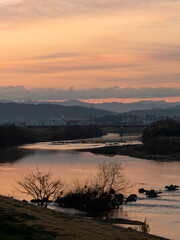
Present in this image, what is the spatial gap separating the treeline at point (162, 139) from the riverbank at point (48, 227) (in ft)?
188

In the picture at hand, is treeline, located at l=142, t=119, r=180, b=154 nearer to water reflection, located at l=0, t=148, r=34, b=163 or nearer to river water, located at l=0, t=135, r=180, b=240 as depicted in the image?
water reflection, located at l=0, t=148, r=34, b=163

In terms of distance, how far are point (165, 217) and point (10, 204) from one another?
9.02m

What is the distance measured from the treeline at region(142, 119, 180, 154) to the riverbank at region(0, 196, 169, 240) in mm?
57366

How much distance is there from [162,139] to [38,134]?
47.7 meters

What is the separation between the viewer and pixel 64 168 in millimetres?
46906

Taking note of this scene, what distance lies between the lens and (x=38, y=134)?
398 feet

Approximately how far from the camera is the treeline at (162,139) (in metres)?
74.4

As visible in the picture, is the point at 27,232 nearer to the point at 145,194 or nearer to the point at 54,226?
the point at 54,226

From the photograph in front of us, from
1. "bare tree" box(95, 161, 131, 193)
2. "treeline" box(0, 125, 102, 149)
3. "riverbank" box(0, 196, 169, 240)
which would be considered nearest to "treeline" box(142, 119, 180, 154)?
"treeline" box(0, 125, 102, 149)

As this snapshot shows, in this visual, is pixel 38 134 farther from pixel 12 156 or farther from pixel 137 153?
pixel 12 156

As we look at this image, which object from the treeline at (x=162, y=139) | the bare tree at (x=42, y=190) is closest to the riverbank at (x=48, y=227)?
the bare tree at (x=42, y=190)

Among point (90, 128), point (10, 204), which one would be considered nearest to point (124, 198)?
point (10, 204)

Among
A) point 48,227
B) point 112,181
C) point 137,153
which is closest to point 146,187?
point 112,181

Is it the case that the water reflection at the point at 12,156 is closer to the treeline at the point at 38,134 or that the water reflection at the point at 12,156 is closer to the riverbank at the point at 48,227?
the treeline at the point at 38,134
